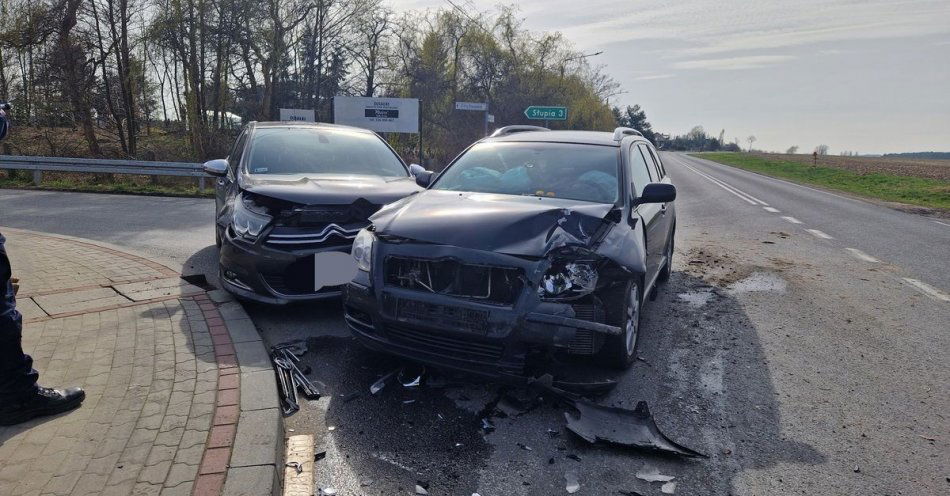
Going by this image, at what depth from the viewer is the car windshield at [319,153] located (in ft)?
20.9

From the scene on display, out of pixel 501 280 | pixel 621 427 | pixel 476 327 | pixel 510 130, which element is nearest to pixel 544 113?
pixel 510 130

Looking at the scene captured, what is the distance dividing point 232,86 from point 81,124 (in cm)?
834

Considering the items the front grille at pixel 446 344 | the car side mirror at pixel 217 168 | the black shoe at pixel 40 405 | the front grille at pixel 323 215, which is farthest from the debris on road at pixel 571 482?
the car side mirror at pixel 217 168

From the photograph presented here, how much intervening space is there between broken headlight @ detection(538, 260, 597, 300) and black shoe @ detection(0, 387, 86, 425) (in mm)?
2666

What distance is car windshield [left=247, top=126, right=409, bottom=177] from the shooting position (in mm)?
6355

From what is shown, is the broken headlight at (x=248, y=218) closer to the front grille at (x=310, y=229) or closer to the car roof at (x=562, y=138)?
the front grille at (x=310, y=229)

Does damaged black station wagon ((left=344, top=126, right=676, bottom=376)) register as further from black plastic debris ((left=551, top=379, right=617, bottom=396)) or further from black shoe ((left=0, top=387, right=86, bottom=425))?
black shoe ((left=0, top=387, right=86, bottom=425))

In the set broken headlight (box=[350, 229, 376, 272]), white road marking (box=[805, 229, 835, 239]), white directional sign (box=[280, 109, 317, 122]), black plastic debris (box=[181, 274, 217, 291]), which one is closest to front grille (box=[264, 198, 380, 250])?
broken headlight (box=[350, 229, 376, 272])

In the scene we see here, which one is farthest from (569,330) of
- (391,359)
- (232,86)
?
(232,86)

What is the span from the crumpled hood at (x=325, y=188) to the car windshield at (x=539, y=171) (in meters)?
0.61

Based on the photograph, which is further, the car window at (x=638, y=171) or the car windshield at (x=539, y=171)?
the car window at (x=638, y=171)

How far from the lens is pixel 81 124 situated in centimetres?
2108

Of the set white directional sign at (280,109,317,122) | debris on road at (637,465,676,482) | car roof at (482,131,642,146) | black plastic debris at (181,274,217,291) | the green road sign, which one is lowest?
debris on road at (637,465,676,482)

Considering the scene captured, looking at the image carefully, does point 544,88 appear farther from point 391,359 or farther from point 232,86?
point 391,359
